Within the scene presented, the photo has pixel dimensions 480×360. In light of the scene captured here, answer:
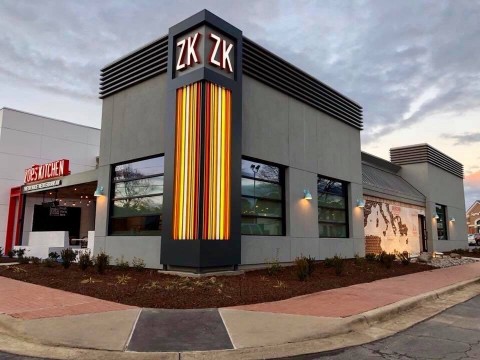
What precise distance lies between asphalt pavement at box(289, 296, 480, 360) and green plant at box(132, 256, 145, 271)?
9061mm

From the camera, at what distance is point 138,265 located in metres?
13.8

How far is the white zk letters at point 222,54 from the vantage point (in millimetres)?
12969

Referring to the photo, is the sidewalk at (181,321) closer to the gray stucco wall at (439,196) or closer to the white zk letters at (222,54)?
the white zk letters at (222,54)

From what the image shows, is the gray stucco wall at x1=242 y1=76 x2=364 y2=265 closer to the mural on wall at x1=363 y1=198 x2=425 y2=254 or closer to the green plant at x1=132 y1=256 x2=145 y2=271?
the mural on wall at x1=363 y1=198 x2=425 y2=254

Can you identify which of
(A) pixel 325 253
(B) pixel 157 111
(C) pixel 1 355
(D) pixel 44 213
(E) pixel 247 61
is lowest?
(C) pixel 1 355

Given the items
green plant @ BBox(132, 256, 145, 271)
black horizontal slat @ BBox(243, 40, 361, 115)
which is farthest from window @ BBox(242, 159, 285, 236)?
black horizontal slat @ BBox(243, 40, 361, 115)

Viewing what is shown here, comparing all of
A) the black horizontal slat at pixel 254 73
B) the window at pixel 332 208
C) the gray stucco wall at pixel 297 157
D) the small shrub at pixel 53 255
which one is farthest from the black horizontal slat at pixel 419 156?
the small shrub at pixel 53 255

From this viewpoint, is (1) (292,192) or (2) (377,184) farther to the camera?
(2) (377,184)

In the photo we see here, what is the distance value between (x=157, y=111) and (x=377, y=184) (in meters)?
15.7

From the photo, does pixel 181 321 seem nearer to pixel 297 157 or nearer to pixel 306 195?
pixel 306 195

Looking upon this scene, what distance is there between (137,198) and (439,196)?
26.6 meters

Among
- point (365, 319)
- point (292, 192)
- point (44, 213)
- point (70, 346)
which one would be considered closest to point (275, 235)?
point (292, 192)

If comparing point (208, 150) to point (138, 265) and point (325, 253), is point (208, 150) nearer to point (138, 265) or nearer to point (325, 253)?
Result: point (138, 265)

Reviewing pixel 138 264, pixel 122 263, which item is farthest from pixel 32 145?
pixel 138 264
